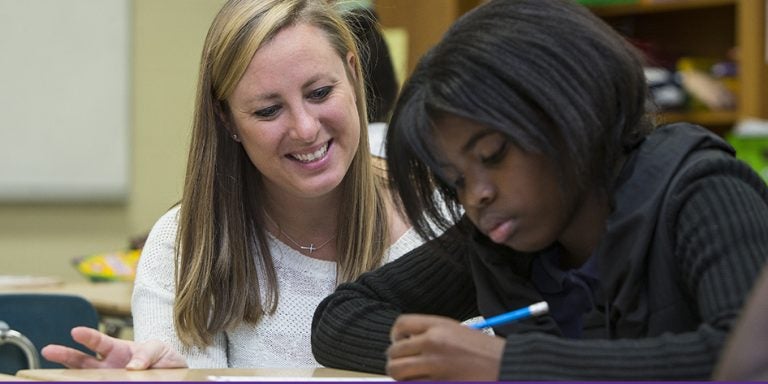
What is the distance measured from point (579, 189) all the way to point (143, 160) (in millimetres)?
3964

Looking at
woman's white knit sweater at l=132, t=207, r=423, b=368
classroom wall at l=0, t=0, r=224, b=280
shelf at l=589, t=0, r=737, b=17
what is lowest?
classroom wall at l=0, t=0, r=224, b=280

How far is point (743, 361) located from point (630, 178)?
42cm

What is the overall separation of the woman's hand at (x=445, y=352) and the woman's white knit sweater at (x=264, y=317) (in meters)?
0.77

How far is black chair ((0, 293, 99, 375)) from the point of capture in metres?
2.78

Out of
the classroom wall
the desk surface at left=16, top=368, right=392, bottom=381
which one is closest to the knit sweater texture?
the desk surface at left=16, top=368, right=392, bottom=381

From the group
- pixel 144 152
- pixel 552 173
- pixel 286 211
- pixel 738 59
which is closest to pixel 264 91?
pixel 286 211

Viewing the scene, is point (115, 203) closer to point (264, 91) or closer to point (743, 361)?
A: point (264, 91)

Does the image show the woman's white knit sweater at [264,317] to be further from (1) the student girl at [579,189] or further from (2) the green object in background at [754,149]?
(2) the green object in background at [754,149]

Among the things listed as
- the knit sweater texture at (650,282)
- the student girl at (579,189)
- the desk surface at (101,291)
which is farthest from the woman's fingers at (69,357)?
the desk surface at (101,291)

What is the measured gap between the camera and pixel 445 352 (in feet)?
3.59

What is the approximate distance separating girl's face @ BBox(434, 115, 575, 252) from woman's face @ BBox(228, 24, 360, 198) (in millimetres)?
669

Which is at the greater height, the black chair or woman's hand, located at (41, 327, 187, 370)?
woman's hand, located at (41, 327, 187, 370)

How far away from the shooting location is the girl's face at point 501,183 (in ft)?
3.84

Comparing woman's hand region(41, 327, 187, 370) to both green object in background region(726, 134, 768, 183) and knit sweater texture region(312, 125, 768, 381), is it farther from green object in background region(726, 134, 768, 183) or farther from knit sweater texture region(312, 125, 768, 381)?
green object in background region(726, 134, 768, 183)
